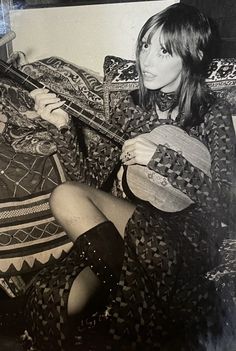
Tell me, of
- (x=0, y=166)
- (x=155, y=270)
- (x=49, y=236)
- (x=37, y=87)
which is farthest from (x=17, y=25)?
(x=155, y=270)

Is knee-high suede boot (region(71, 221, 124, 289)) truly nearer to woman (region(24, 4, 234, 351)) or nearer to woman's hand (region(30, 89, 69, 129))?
woman (region(24, 4, 234, 351))

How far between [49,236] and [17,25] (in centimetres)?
39

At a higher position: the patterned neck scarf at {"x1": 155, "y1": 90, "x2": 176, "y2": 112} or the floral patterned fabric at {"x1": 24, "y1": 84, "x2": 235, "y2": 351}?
the patterned neck scarf at {"x1": 155, "y1": 90, "x2": 176, "y2": 112}

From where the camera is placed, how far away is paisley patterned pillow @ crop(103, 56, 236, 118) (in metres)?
0.99

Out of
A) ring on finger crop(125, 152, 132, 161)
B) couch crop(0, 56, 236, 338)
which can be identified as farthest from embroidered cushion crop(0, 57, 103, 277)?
ring on finger crop(125, 152, 132, 161)

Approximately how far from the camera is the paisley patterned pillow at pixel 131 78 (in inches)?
39.1

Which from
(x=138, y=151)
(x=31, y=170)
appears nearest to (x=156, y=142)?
(x=138, y=151)

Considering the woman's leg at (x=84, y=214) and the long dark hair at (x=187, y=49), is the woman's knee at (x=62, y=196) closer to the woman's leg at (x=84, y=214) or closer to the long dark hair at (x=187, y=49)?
the woman's leg at (x=84, y=214)

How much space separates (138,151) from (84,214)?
148 millimetres

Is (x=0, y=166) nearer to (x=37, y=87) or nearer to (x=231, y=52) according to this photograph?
(x=37, y=87)

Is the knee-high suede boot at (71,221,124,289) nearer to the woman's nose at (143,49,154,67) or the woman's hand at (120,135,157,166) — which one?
the woman's hand at (120,135,157,166)

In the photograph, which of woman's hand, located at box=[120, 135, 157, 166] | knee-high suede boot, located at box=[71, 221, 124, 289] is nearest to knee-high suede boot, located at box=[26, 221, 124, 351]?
knee-high suede boot, located at box=[71, 221, 124, 289]

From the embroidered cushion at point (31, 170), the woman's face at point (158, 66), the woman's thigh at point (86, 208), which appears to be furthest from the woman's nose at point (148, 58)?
the woman's thigh at point (86, 208)

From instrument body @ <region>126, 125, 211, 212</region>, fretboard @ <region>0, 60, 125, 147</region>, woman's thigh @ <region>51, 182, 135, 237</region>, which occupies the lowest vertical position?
woman's thigh @ <region>51, 182, 135, 237</region>
